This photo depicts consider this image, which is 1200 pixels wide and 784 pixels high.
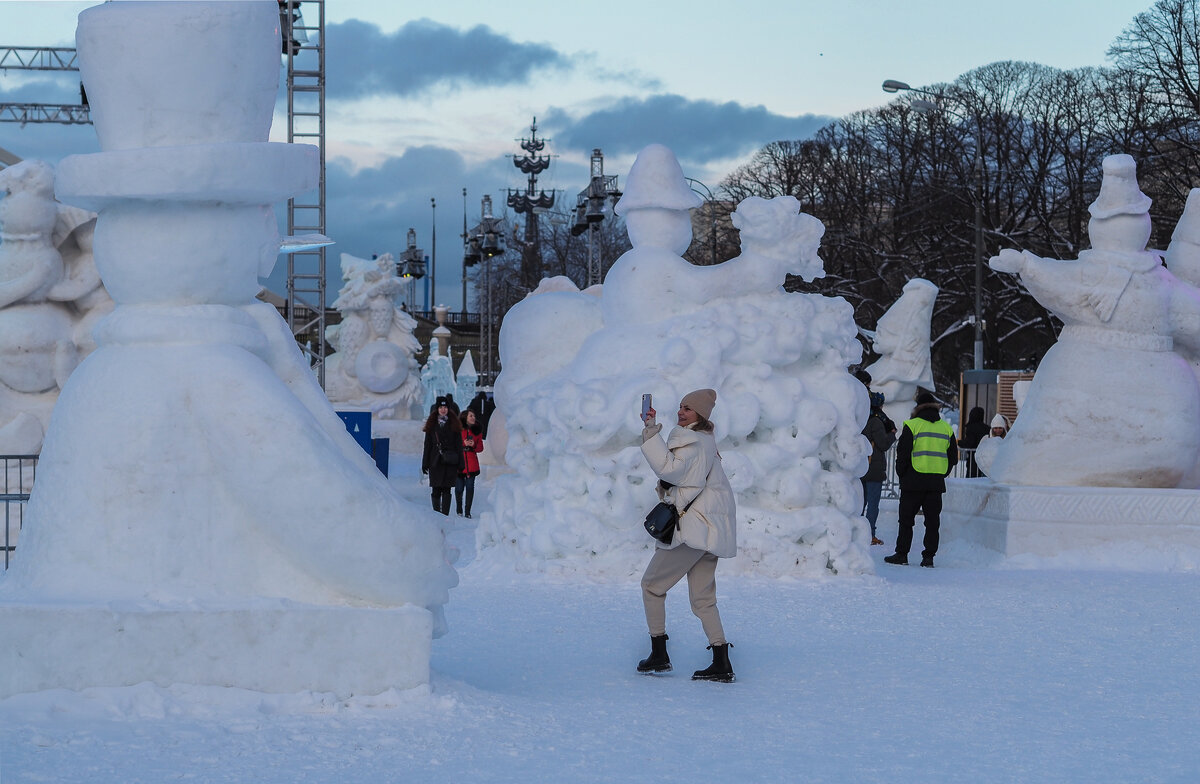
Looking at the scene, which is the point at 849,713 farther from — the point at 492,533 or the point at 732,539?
the point at 492,533

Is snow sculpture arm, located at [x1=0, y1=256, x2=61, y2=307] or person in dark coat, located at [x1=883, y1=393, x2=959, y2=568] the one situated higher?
snow sculpture arm, located at [x1=0, y1=256, x2=61, y2=307]

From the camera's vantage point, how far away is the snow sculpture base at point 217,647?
214 inches

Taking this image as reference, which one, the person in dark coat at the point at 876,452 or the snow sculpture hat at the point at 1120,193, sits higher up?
the snow sculpture hat at the point at 1120,193

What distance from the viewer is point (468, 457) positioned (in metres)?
16.9

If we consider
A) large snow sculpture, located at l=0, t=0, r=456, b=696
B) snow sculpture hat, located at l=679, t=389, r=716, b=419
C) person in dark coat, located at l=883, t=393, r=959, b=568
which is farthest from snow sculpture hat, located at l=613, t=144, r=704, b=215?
large snow sculpture, located at l=0, t=0, r=456, b=696

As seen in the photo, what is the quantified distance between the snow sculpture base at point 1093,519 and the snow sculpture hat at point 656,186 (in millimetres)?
3931

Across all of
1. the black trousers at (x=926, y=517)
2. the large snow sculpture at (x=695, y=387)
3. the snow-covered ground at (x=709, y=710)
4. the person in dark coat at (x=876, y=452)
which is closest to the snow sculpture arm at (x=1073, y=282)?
the black trousers at (x=926, y=517)

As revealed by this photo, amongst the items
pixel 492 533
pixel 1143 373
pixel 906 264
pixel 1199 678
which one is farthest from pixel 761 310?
pixel 906 264

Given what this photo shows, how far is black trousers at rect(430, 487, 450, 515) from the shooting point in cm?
1658

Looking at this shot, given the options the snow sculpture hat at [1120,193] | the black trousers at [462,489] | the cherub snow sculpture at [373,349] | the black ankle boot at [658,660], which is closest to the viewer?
the black ankle boot at [658,660]

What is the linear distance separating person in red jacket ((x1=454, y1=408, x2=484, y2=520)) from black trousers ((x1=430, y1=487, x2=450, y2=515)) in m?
0.11

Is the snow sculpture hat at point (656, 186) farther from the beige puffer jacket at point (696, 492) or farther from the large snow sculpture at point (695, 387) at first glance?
the beige puffer jacket at point (696, 492)

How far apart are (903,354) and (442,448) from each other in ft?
29.9

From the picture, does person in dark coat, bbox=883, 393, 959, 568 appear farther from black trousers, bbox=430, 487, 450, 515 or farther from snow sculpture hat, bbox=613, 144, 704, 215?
black trousers, bbox=430, 487, 450, 515
